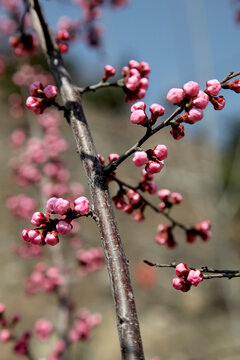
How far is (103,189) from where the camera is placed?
4.07 feet

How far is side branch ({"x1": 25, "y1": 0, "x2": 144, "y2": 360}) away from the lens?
1060 mm

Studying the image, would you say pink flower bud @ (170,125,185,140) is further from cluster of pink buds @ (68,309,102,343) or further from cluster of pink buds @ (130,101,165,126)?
cluster of pink buds @ (68,309,102,343)

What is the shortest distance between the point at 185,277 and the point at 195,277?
0.18 ft

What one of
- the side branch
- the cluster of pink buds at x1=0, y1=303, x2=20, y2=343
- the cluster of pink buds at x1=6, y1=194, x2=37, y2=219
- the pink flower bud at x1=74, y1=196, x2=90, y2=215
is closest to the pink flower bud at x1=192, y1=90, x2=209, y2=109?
the side branch

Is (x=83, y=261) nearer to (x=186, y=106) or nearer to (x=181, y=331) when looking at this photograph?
(x=186, y=106)

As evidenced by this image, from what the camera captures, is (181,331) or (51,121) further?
(181,331)

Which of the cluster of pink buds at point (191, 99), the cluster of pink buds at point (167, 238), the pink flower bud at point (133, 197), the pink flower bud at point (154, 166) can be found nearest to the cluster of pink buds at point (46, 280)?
the cluster of pink buds at point (167, 238)

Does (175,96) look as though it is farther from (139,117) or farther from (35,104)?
(35,104)

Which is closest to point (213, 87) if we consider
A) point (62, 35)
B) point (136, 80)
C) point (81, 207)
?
point (136, 80)

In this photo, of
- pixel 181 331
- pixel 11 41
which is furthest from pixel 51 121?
pixel 181 331

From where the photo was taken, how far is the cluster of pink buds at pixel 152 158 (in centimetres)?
119

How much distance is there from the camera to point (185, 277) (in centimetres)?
124

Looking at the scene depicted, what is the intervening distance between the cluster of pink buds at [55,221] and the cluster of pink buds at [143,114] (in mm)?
323

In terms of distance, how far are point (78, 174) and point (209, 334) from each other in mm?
6399
